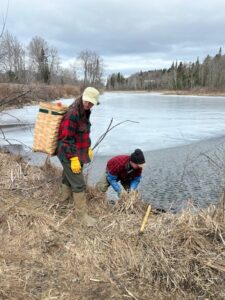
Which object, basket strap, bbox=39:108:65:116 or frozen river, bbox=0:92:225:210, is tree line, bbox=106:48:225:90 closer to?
frozen river, bbox=0:92:225:210

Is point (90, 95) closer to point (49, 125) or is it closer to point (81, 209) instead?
point (49, 125)

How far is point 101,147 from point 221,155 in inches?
136

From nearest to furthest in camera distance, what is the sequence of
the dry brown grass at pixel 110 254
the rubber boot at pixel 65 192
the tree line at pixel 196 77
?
the dry brown grass at pixel 110 254 → the rubber boot at pixel 65 192 → the tree line at pixel 196 77

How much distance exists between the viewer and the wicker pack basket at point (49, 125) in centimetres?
358

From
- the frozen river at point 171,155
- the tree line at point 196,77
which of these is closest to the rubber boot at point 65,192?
the frozen river at point 171,155

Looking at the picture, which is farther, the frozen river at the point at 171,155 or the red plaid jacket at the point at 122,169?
the frozen river at the point at 171,155

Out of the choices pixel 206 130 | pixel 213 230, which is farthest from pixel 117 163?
pixel 206 130

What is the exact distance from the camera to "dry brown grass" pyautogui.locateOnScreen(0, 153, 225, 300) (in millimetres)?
2787

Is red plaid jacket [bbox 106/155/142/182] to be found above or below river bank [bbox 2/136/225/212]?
above

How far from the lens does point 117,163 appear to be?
4625mm

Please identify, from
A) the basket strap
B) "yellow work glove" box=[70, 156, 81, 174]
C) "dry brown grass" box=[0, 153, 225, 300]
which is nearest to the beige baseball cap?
the basket strap

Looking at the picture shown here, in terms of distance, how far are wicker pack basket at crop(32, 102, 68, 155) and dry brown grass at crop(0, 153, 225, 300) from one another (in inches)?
28.6

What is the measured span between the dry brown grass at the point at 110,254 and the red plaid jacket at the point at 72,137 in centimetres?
69

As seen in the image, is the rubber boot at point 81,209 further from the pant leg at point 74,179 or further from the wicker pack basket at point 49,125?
the wicker pack basket at point 49,125
